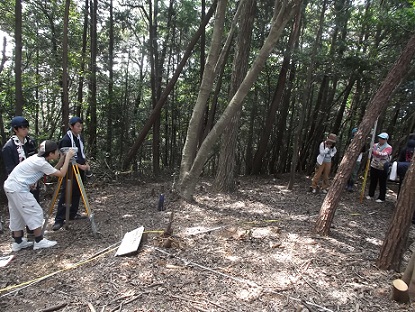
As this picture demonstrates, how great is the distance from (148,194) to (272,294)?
5153 mm

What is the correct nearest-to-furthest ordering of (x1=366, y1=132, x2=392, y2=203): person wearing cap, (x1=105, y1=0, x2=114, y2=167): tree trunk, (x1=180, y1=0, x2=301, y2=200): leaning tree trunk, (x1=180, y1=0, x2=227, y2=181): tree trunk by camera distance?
(x1=180, y1=0, x2=301, y2=200): leaning tree trunk < (x1=180, y1=0, x2=227, y2=181): tree trunk < (x1=366, y1=132, x2=392, y2=203): person wearing cap < (x1=105, y1=0, x2=114, y2=167): tree trunk

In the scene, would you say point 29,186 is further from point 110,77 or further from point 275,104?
point 110,77

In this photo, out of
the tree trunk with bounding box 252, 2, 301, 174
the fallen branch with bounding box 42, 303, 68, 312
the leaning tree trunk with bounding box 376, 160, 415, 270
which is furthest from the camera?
the tree trunk with bounding box 252, 2, 301, 174

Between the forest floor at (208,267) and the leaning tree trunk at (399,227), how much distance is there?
0.56 feet

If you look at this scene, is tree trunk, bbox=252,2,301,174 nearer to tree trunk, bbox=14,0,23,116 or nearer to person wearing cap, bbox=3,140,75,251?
tree trunk, bbox=14,0,23,116

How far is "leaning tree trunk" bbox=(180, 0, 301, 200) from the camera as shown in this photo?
5098mm

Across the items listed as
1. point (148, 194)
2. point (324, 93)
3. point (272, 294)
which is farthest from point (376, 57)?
point (272, 294)

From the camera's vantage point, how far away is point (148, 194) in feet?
25.1

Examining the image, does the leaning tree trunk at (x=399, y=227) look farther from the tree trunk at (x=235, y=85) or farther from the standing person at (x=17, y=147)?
the standing person at (x=17, y=147)

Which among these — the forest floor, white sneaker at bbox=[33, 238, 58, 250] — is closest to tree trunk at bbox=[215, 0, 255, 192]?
the forest floor

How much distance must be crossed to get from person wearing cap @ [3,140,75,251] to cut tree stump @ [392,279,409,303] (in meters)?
4.31

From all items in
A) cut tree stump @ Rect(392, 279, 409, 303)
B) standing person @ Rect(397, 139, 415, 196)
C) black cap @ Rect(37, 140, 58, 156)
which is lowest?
cut tree stump @ Rect(392, 279, 409, 303)

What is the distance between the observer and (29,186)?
13.5ft

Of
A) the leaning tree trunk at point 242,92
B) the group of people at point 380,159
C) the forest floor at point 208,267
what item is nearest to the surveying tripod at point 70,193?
the forest floor at point 208,267
